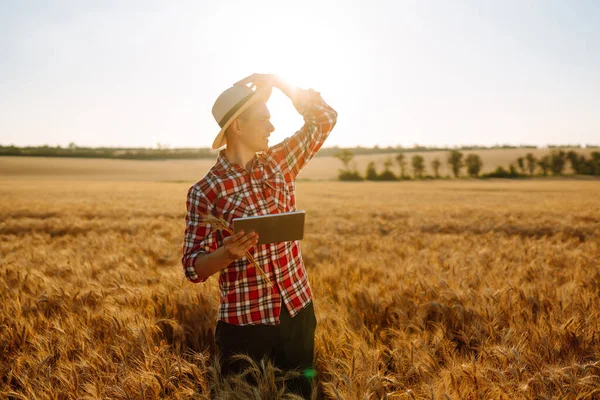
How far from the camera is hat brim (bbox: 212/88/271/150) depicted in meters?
2.10

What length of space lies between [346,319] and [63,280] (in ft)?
9.50

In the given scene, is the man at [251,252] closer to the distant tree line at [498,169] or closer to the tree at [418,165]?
the distant tree line at [498,169]

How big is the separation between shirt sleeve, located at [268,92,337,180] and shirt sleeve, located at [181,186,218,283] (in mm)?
639

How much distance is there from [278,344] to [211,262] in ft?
2.11

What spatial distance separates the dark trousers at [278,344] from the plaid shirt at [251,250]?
5 centimetres

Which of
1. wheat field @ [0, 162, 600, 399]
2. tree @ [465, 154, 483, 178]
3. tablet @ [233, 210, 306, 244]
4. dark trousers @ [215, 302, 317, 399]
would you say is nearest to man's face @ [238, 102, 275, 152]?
tablet @ [233, 210, 306, 244]

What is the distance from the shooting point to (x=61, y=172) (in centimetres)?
5662

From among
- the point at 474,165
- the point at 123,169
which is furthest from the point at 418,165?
the point at 123,169

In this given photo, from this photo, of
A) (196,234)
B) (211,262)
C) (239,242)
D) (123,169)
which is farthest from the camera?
(123,169)

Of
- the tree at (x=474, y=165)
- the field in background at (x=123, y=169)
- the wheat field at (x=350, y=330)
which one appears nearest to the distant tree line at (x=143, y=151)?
the field in background at (x=123, y=169)

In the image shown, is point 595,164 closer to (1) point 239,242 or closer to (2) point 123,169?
(2) point 123,169

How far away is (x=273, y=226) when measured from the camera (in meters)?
1.79

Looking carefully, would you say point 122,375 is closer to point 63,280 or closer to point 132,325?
point 132,325

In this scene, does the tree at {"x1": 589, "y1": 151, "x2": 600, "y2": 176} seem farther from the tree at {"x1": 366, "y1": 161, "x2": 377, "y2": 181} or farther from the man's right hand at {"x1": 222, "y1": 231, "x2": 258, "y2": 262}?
the man's right hand at {"x1": 222, "y1": 231, "x2": 258, "y2": 262}
